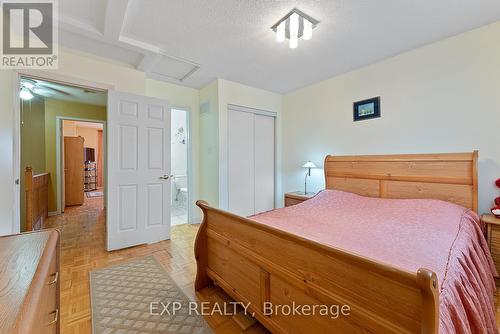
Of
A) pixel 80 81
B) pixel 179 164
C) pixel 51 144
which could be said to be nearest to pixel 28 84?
pixel 51 144

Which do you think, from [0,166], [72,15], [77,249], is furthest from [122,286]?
[72,15]

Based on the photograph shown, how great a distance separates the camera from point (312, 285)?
107 cm

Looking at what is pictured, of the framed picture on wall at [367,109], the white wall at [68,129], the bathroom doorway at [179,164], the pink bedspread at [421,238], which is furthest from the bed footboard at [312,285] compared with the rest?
the white wall at [68,129]

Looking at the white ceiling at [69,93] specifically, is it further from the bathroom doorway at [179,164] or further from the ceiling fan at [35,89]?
the bathroom doorway at [179,164]

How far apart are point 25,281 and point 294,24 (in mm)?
2442

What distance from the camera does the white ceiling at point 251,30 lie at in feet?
6.08

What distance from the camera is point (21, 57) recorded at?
229 centimetres

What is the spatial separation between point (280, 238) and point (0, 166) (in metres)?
2.67

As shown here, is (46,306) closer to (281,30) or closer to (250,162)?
(281,30)

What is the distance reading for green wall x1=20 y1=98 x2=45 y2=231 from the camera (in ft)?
12.1

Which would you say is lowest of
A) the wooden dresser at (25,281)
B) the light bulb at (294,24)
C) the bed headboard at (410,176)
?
the wooden dresser at (25,281)

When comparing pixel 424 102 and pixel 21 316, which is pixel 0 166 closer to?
pixel 21 316

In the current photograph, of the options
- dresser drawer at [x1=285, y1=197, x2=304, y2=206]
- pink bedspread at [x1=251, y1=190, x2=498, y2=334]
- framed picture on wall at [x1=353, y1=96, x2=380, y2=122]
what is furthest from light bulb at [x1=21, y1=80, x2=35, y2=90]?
framed picture on wall at [x1=353, y1=96, x2=380, y2=122]

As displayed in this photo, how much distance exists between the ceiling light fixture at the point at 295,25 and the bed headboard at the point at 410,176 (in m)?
1.68
